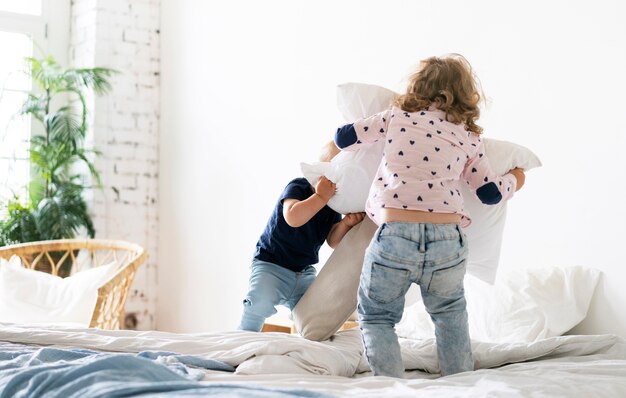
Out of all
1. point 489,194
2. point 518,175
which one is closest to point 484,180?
point 489,194

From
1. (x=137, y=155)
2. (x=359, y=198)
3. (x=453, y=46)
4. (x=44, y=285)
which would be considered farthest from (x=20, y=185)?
(x=359, y=198)

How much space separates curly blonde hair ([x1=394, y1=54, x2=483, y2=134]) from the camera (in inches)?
80.4

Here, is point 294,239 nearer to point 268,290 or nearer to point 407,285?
point 268,290

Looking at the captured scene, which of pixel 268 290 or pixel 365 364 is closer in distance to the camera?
pixel 365 364

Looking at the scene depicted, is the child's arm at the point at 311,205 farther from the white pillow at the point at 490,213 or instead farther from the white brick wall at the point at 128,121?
the white brick wall at the point at 128,121

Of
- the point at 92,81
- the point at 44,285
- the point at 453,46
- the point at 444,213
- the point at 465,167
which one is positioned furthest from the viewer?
the point at 92,81

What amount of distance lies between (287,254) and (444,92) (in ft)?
2.37

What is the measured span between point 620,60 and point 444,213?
37.6 inches

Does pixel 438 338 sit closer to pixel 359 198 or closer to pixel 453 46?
pixel 359 198

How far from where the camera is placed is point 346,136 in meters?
2.07

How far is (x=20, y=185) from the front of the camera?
4.88m

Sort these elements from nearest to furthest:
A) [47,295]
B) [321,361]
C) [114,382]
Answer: [114,382] < [321,361] < [47,295]

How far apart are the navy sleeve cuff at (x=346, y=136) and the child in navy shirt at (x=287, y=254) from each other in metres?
0.26

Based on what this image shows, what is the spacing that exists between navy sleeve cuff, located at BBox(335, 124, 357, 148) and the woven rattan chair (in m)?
1.48
